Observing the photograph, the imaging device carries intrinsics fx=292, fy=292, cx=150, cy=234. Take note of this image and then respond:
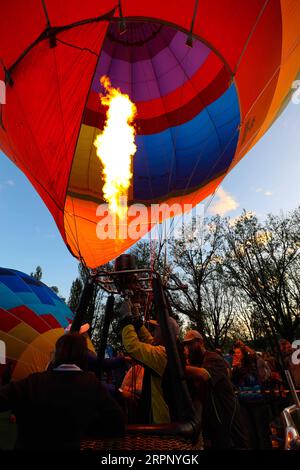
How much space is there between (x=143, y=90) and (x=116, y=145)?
1189 millimetres

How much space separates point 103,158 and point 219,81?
220cm

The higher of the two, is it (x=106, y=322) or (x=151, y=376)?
(x=106, y=322)

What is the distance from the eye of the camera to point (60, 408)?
4.20ft

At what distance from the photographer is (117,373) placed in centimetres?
568

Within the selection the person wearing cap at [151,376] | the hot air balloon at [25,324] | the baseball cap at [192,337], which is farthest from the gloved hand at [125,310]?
the hot air balloon at [25,324]

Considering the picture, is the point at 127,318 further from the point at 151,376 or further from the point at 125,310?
the point at 151,376

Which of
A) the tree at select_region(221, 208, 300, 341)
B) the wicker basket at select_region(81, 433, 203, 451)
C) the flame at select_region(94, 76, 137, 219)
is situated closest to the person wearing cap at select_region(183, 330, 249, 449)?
the wicker basket at select_region(81, 433, 203, 451)

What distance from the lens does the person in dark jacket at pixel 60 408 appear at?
4.18ft

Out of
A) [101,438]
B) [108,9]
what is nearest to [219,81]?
[108,9]

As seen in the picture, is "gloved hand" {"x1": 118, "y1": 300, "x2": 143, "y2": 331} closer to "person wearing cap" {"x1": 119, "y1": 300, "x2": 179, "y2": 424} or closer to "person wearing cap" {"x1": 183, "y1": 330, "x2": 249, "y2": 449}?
"person wearing cap" {"x1": 119, "y1": 300, "x2": 179, "y2": 424}

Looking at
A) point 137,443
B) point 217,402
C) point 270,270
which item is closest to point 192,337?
point 217,402

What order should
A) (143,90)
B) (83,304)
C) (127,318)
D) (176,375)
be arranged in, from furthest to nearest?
(143,90) < (83,304) < (127,318) < (176,375)

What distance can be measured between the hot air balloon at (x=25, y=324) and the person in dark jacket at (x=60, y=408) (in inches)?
210

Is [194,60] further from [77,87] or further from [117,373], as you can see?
[117,373]
